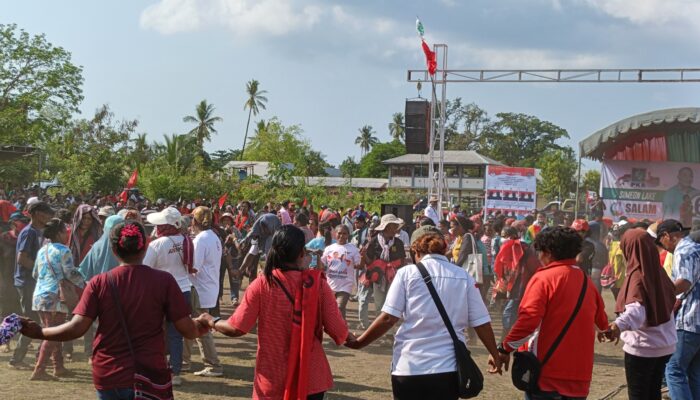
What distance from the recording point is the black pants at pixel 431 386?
4.38m

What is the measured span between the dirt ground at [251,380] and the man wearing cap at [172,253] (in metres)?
0.48

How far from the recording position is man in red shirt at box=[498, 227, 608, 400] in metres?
4.63

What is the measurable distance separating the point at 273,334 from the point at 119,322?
2.75 feet

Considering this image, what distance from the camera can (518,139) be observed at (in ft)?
302

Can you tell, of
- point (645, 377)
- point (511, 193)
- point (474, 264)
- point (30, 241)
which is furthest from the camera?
point (511, 193)

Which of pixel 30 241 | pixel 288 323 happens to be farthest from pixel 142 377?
pixel 30 241

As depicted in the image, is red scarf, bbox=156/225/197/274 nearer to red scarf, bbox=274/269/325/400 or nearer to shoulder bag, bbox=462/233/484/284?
red scarf, bbox=274/269/325/400

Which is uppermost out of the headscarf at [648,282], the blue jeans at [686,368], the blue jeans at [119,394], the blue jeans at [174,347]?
the headscarf at [648,282]

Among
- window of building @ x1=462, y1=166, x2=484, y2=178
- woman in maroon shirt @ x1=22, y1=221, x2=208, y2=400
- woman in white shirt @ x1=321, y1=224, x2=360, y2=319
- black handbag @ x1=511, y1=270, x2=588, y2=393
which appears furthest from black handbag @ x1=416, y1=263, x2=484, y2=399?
window of building @ x1=462, y1=166, x2=484, y2=178

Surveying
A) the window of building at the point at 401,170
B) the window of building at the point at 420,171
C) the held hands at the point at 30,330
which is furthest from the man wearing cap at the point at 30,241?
the window of building at the point at 401,170

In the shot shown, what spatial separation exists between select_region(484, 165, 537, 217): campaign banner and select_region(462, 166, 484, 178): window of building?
50.4 m

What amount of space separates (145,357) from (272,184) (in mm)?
32369

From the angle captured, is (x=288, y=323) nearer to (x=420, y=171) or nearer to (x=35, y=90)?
(x=35, y=90)

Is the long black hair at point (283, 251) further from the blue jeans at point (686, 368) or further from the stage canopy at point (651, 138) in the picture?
the stage canopy at point (651, 138)
